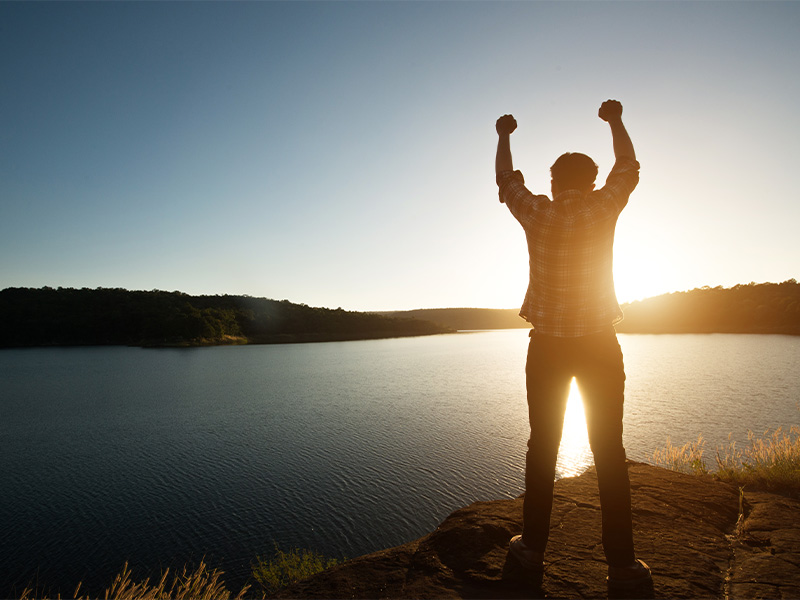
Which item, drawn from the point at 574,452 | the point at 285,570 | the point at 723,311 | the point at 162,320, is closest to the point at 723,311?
the point at 723,311

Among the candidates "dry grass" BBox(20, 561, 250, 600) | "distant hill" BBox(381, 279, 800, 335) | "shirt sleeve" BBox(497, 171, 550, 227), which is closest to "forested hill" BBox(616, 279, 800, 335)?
"distant hill" BBox(381, 279, 800, 335)

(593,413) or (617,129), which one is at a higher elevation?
(617,129)

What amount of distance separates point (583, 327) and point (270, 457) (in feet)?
46.5

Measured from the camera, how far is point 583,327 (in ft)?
7.52

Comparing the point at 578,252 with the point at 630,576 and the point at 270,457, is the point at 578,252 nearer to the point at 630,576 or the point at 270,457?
the point at 630,576

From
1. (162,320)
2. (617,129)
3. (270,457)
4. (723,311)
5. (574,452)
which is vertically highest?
(162,320)

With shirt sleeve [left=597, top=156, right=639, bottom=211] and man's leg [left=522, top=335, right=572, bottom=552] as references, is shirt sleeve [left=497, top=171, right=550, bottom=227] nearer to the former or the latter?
shirt sleeve [left=597, top=156, right=639, bottom=211]

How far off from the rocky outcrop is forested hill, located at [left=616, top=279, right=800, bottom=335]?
258ft

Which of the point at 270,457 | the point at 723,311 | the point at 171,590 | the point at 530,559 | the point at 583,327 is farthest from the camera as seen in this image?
the point at 723,311

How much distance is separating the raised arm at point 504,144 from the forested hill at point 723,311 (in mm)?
80642

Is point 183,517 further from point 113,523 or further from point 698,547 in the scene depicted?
point 698,547

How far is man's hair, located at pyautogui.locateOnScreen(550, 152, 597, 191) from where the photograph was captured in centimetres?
240

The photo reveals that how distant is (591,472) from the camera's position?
5.24m

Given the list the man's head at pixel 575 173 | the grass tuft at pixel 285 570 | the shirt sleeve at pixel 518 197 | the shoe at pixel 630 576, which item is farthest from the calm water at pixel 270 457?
the man's head at pixel 575 173
